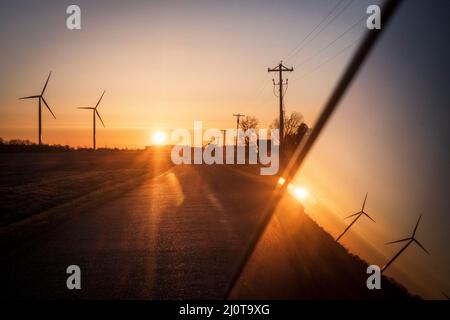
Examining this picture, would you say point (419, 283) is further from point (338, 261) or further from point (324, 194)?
point (324, 194)

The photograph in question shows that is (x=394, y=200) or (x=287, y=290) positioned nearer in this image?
(x=287, y=290)

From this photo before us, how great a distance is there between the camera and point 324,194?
32312 millimetres

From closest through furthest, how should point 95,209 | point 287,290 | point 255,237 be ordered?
point 287,290 < point 255,237 < point 95,209

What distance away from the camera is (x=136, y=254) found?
9.70m

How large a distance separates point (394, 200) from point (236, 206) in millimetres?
6747

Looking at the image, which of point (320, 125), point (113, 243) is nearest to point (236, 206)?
point (320, 125)

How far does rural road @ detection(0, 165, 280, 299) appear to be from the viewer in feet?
23.3

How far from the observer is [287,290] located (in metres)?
6.87

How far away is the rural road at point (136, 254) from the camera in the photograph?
7.10 m

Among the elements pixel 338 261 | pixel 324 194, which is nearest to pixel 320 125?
pixel 338 261

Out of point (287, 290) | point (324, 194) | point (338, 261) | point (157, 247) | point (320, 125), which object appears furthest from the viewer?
point (324, 194)

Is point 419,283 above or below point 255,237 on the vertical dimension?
below

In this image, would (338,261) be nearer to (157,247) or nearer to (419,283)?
(157,247)

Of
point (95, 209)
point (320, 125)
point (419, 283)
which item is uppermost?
point (320, 125)
